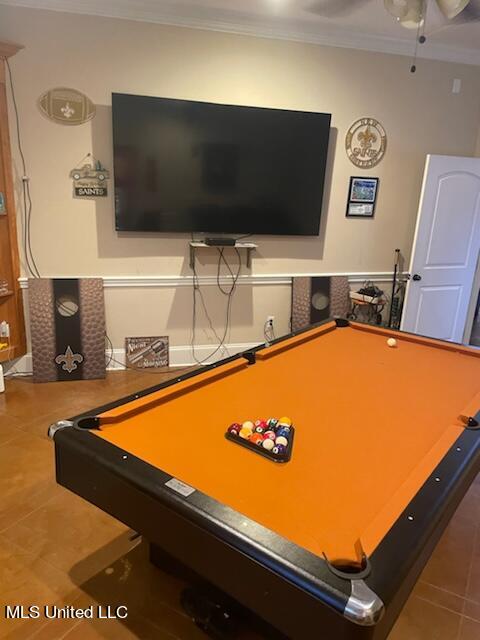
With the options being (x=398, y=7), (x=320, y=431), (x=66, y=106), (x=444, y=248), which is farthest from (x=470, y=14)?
(x=320, y=431)

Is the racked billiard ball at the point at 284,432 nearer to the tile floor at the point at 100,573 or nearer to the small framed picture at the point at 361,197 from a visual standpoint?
the tile floor at the point at 100,573

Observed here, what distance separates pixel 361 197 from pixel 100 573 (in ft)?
11.3

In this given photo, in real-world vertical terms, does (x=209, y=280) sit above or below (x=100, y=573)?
above

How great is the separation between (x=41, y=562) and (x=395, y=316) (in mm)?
3486

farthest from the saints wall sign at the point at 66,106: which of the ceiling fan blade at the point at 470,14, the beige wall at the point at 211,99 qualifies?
the ceiling fan blade at the point at 470,14

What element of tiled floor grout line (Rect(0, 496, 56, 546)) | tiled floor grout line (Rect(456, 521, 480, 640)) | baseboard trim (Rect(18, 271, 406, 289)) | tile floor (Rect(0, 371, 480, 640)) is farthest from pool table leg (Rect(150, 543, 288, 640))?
baseboard trim (Rect(18, 271, 406, 289))

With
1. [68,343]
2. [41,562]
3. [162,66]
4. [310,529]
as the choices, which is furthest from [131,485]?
[162,66]

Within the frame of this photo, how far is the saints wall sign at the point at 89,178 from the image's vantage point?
3312 millimetres

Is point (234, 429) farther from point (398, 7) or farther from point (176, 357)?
point (176, 357)

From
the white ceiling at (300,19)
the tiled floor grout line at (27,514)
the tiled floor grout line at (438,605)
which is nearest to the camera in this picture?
the tiled floor grout line at (438,605)

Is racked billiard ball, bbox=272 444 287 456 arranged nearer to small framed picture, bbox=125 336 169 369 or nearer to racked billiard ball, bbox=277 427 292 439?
racked billiard ball, bbox=277 427 292 439

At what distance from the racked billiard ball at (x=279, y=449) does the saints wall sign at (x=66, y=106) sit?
2950 mm

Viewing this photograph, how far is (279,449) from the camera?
1.32m

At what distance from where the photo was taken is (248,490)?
1184 mm
